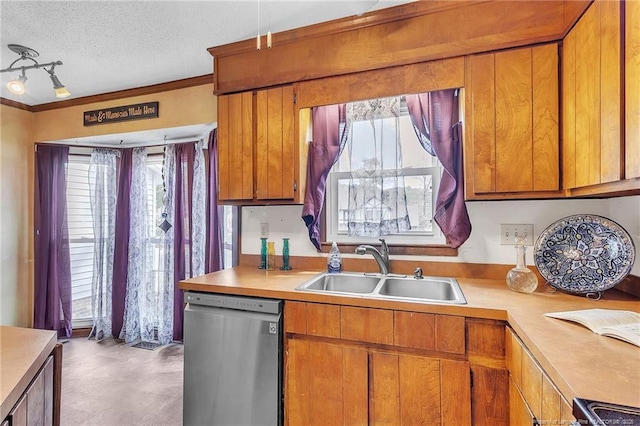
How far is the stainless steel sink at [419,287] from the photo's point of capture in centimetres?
179

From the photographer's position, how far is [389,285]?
74.6 inches

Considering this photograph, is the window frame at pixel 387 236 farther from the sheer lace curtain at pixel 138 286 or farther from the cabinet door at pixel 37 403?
the sheer lace curtain at pixel 138 286

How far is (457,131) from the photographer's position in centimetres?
183

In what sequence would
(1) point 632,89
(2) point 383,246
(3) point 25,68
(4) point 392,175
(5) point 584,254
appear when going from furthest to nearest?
(3) point 25,68 < (4) point 392,175 < (2) point 383,246 < (5) point 584,254 < (1) point 632,89

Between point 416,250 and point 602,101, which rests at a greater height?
point 602,101

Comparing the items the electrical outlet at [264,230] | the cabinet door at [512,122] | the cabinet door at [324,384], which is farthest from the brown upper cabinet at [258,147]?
the cabinet door at [512,122]

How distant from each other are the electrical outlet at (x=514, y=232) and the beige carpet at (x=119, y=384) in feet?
7.77

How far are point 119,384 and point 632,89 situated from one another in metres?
3.49

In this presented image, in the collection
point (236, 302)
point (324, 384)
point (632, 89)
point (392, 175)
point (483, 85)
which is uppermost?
point (483, 85)

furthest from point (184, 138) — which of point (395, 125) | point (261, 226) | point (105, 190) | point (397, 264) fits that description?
point (397, 264)

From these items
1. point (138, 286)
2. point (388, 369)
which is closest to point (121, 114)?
point (138, 286)

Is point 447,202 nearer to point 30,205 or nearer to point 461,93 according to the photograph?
point 461,93

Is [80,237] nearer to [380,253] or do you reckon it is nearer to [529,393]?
[380,253]

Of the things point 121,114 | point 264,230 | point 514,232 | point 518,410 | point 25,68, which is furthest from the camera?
point 121,114
